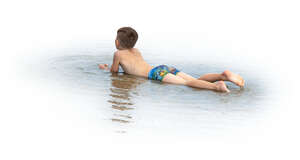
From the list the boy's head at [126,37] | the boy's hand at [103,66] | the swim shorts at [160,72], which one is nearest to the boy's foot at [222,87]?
the swim shorts at [160,72]

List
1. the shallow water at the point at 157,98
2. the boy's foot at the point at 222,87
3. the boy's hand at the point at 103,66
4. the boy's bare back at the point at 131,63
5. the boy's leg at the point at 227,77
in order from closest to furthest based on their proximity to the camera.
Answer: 1. the shallow water at the point at 157,98
2. the boy's foot at the point at 222,87
3. the boy's leg at the point at 227,77
4. the boy's bare back at the point at 131,63
5. the boy's hand at the point at 103,66

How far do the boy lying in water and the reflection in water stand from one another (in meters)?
0.20

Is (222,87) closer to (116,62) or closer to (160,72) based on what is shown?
(160,72)

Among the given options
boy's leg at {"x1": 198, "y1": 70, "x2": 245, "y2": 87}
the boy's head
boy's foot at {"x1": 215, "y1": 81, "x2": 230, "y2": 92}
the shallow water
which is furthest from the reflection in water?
boy's foot at {"x1": 215, "y1": 81, "x2": 230, "y2": 92}

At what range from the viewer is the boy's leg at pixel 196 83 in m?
8.23

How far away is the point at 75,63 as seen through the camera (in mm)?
10062

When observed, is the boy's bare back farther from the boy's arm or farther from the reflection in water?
the reflection in water

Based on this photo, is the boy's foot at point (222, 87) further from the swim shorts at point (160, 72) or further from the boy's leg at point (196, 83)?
the swim shorts at point (160, 72)

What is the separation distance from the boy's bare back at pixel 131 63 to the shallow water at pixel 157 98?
0.17m

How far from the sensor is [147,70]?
29.9 feet

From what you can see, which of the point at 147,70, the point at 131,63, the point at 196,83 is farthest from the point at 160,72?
the point at 196,83

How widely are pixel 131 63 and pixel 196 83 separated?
55.7 inches

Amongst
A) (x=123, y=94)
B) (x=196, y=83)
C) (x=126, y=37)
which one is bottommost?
(x=123, y=94)

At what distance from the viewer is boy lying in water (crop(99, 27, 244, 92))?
8445 mm
